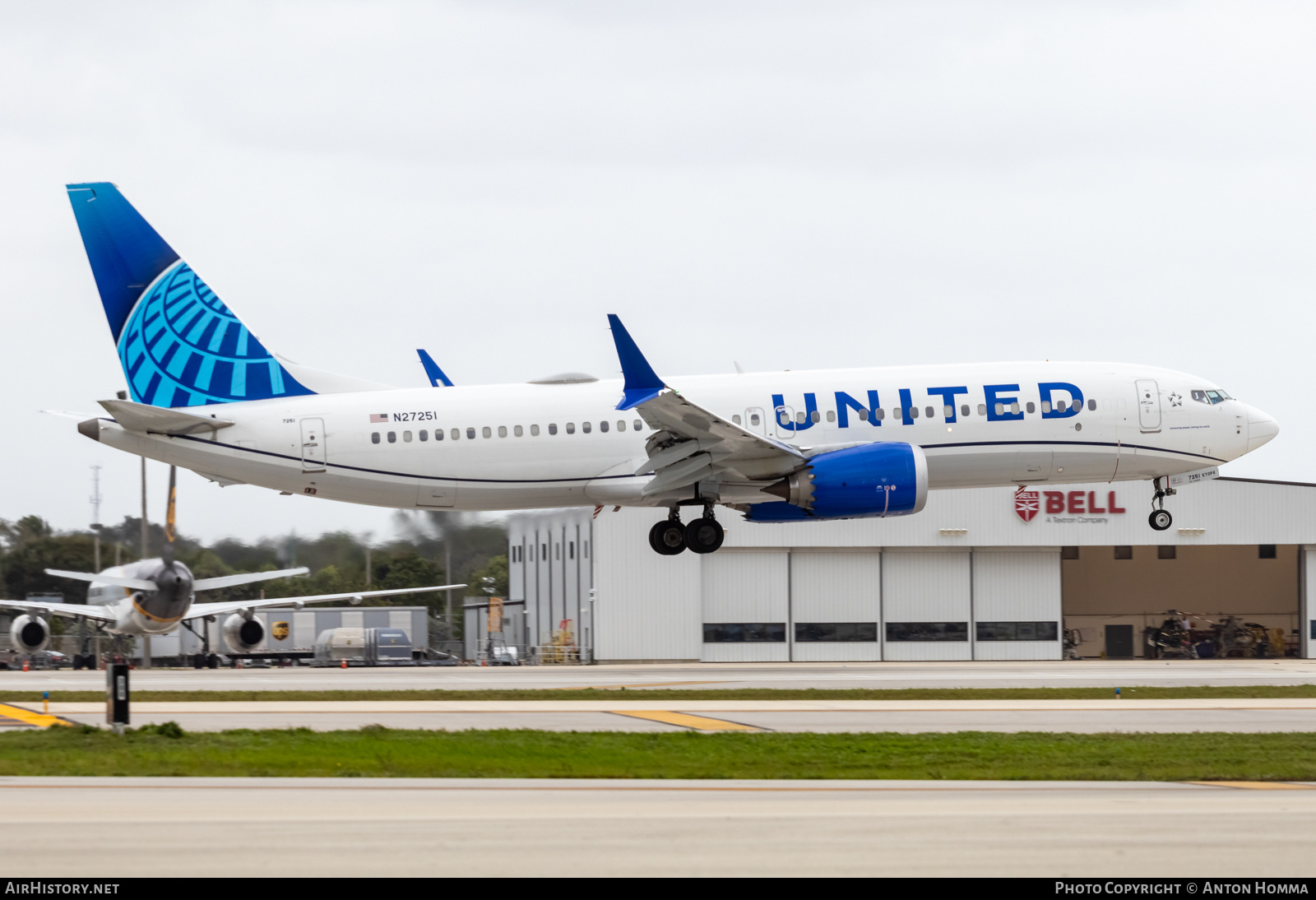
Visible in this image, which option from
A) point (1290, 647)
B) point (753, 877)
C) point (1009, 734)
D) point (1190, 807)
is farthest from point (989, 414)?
point (1290, 647)

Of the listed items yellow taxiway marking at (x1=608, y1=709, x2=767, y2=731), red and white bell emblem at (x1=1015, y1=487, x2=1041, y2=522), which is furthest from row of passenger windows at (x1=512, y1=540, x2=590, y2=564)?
yellow taxiway marking at (x1=608, y1=709, x2=767, y2=731)

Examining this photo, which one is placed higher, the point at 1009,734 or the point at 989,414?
the point at 989,414

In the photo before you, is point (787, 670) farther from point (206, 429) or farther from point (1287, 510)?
point (1287, 510)

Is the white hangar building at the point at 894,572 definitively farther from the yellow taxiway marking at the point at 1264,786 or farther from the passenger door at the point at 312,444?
the yellow taxiway marking at the point at 1264,786

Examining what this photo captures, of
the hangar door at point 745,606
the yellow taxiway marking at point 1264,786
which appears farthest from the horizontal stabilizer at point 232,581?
the yellow taxiway marking at point 1264,786

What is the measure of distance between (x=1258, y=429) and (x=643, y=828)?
1193 inches

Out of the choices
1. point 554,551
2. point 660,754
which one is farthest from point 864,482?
point 554,551

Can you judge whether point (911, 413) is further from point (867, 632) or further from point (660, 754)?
point (867, 632)

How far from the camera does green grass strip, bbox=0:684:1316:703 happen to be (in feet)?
102

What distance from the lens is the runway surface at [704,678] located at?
36000 mm

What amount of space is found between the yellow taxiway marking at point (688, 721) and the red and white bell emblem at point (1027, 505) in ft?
110

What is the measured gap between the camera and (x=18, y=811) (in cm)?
1282

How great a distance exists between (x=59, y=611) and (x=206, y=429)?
2923 cm

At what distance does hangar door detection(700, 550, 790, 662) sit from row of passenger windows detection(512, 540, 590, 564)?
501 centimetres
